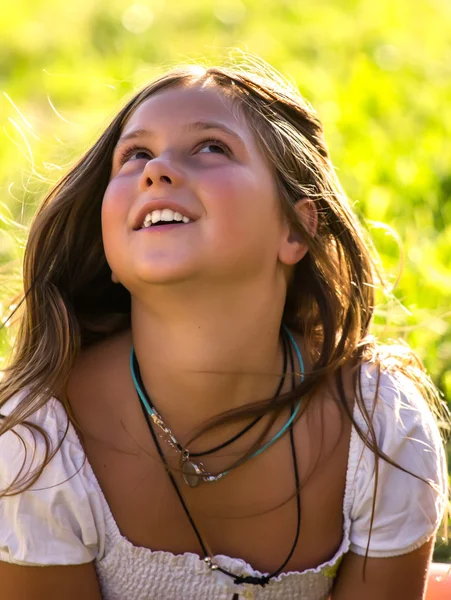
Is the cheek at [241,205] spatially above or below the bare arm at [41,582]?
above

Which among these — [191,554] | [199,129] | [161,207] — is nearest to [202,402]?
[191,554]

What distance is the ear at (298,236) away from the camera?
1994 millimetres

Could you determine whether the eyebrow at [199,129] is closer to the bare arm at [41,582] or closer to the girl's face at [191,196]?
the girl's face at [191,196]

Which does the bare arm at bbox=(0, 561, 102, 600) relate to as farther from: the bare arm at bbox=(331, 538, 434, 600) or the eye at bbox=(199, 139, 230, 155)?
the eye at bbox=(199, 139, 230, 155)

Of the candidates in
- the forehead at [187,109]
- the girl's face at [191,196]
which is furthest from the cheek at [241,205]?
the forehead at [187,109]

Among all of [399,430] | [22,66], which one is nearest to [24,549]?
[399,430]

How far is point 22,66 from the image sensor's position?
5020 millimetres

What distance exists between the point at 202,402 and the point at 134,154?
46 centimetres

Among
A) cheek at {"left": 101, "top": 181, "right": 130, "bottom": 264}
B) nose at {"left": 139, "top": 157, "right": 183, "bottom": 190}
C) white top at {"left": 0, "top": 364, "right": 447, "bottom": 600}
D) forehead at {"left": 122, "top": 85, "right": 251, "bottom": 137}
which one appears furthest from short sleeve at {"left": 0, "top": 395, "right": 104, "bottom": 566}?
forehead at {"left": 122, "top": 85, "right": 251, "bottom": 137}

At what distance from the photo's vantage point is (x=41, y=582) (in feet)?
6.04

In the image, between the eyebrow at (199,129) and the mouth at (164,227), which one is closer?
the mouth at (164,227)

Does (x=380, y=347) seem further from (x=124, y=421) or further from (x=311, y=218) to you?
(x=124, y=421)

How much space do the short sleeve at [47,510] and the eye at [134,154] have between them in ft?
1.59

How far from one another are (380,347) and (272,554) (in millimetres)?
486
